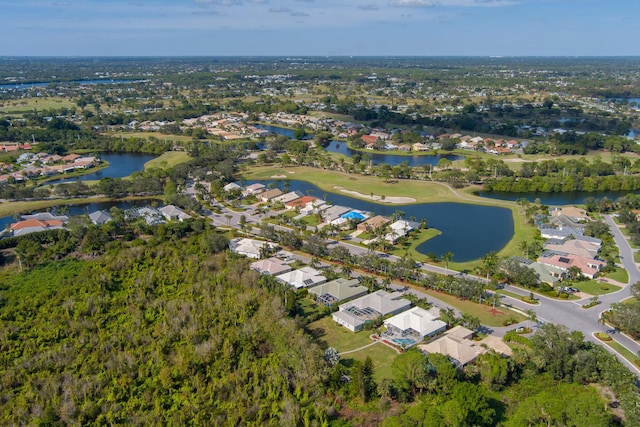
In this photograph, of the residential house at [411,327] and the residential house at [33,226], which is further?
the residential house at [33,226]

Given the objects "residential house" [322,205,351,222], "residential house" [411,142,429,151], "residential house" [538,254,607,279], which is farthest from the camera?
"residential house" [411,142,429,151]

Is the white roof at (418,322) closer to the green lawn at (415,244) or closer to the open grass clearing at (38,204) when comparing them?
A: the green lawn at (415,244)

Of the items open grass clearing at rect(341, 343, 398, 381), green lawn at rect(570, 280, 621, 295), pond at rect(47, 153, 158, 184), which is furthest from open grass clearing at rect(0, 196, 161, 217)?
green lawn at rect(570, 280, 621, 295)

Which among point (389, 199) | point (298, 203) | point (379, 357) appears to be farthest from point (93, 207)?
point (379, 357)

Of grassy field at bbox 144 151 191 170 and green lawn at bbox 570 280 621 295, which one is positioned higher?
grassy field at bbox 144 151 191 170

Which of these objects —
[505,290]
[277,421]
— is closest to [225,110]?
[505,290]

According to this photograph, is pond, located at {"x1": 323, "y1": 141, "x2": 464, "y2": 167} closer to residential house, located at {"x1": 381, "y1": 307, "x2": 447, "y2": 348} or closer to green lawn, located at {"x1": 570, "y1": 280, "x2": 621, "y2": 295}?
green lawn, located at {"x1": 570, "y1": 280, "x2": 621, "y2": 295}

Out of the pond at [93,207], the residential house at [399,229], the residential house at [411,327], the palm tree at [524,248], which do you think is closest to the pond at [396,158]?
the residential house at [399,229]

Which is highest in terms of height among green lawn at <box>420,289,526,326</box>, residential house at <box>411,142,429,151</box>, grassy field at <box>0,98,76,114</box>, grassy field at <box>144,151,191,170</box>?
grassy field at <box>0,98,76,114</box>

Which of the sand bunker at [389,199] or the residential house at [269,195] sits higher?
the residential house at [269,195]
